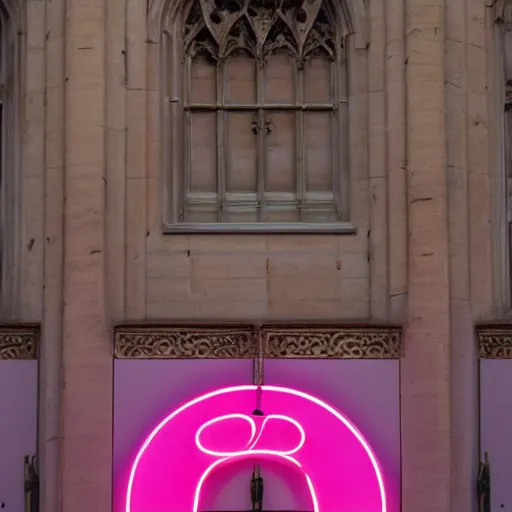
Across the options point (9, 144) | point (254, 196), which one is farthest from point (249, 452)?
point (9, 144)

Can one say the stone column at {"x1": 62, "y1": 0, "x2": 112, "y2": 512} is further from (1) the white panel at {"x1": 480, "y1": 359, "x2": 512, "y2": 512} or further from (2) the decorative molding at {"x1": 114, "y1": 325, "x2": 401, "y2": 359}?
(1) the white panel at {"x1": 480, "y1": 359, "x2": 512, "y2": 512}

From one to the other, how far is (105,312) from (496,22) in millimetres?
4572

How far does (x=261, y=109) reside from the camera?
8.27 metres

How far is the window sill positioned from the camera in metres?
7.99

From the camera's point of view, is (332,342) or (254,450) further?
(332,342)

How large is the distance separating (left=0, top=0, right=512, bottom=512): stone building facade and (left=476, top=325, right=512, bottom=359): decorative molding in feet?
0.33

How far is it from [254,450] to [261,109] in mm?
3187

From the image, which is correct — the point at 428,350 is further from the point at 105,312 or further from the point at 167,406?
the point at 105,312

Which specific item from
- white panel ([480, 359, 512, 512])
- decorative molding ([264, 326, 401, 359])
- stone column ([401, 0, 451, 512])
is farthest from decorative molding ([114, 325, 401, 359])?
white panel ([480, 359, 512, 512])

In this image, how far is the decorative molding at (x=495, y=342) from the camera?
784cm

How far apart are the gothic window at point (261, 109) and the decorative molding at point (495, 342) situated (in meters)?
1.74

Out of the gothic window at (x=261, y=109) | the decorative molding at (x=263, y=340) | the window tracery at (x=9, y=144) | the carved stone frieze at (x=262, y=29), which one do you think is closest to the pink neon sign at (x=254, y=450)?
the decorative molding at (x=263, y=340)

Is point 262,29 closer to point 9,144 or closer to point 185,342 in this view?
point 9,144

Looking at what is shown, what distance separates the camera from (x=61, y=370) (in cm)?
775
